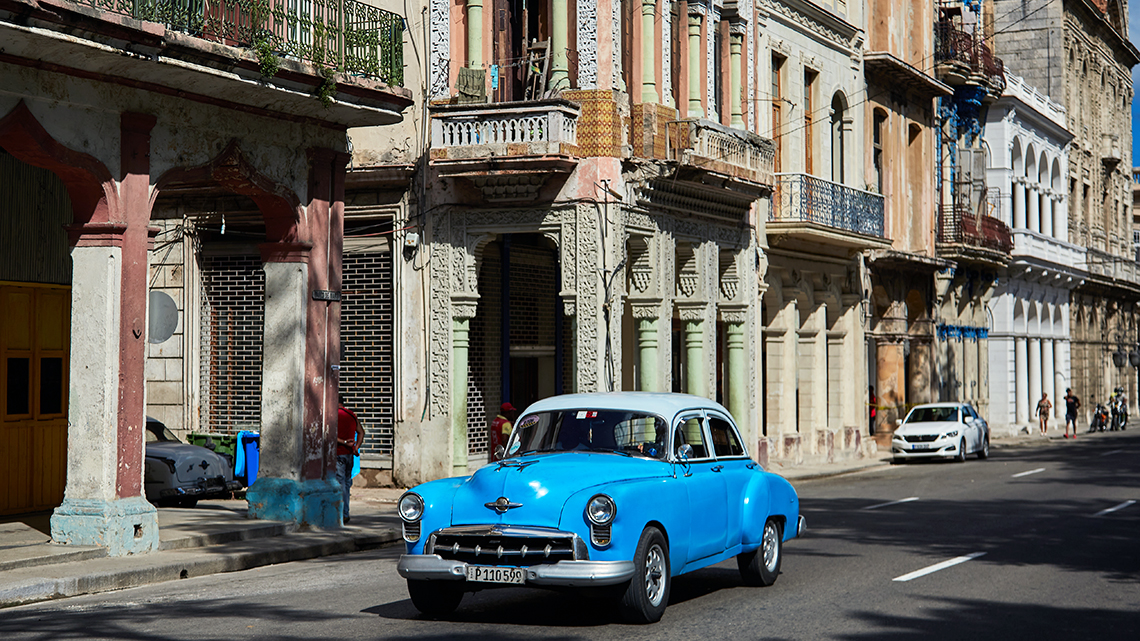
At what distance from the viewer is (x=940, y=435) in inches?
1276

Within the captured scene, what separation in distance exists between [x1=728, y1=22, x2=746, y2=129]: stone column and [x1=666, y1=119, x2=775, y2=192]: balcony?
1.03m

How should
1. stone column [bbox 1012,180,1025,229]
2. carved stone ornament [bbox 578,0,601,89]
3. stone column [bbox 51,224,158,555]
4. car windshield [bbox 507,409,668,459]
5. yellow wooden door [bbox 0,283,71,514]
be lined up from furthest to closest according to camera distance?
stone column [bbox 1012,180,1025,229] → carved stone ornament [bbox 578,0,601,89] → yellow wooden door [bbox 0,283,71,514] → stone column [bbox 51,224,158,555] → car windshield [bbox 507,409,668,459]

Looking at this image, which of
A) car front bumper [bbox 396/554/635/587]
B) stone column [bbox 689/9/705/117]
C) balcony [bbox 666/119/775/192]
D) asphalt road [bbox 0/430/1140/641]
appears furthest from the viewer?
stone column [bbox 689/9/705/117]

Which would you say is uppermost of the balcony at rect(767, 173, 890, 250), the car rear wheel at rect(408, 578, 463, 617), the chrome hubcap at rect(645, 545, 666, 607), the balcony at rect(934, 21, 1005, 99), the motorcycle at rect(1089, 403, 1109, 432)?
the balcony at rect(934, 21, 1005, 99)

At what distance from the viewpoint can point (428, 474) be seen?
2269cm

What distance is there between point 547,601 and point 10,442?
8869 millimetres

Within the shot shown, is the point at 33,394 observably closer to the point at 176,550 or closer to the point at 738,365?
the point at 176,550

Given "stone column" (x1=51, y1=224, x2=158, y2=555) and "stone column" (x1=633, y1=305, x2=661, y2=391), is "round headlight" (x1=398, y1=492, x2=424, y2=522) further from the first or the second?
"stone column" (x1=633, y1=305, x2=661, y2=391)

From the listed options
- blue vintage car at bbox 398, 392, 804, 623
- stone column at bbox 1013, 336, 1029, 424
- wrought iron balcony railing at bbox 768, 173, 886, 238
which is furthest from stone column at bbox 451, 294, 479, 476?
stone column at bbox 1013, 336, 1029, 424

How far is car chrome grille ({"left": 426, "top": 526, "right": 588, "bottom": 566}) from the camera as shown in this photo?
8.99 m

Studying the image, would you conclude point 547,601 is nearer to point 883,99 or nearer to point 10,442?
point 10,442

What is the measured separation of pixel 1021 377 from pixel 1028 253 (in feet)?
16.0

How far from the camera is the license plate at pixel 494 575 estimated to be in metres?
8.95

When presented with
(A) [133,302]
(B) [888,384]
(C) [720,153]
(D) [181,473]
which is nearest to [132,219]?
(A) [133,302]
